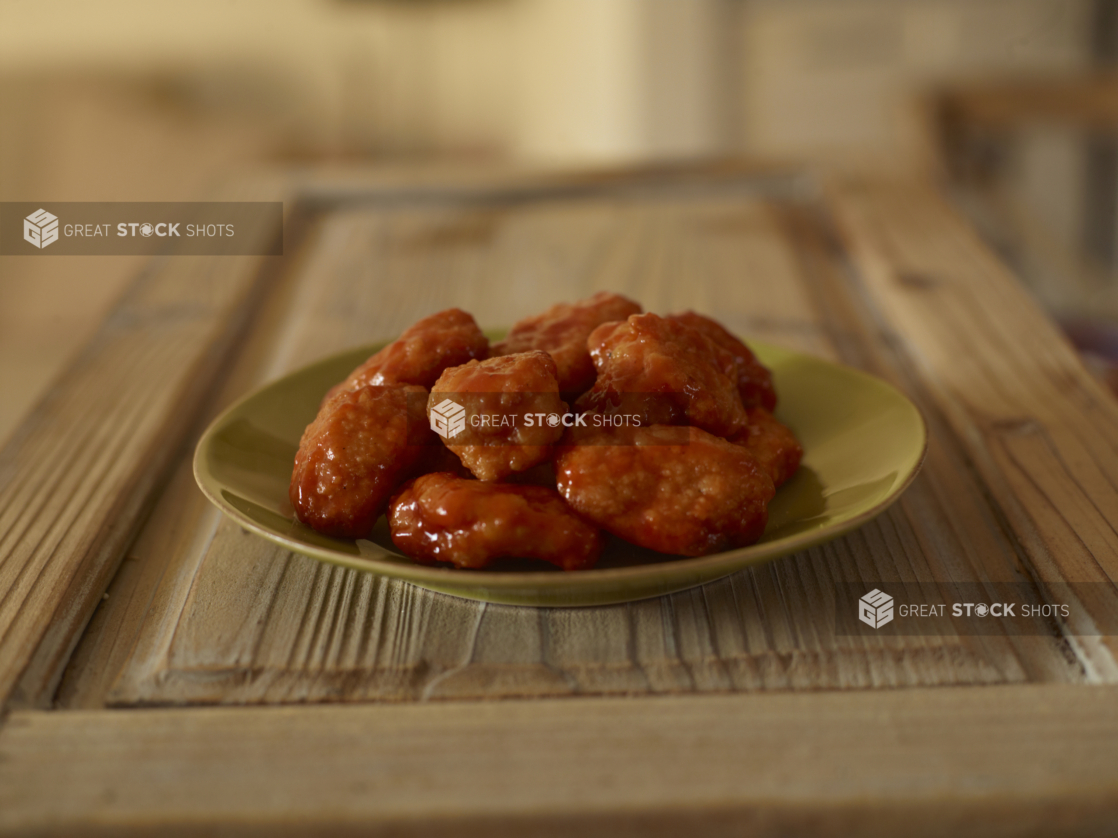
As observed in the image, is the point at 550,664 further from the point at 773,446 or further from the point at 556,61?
the point at 556,61

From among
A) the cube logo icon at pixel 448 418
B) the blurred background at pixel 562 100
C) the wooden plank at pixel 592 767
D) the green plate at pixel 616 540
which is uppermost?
the cube logo icon at pixel 448 418

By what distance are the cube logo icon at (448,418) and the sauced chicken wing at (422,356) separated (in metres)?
0.07

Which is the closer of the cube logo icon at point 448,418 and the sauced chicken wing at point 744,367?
the cube logo icon at point 448,418

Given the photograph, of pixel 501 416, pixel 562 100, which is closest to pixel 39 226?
pixel 501 416

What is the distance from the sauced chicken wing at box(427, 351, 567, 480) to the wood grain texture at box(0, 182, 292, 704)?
0.93ft

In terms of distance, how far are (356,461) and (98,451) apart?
0.36m

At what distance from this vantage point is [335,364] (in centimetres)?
92

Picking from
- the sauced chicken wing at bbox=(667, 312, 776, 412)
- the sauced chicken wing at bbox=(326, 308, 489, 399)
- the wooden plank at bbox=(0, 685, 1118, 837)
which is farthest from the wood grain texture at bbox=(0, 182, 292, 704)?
the sauced chicken wing at bbox=(667, 312, 776, 412)

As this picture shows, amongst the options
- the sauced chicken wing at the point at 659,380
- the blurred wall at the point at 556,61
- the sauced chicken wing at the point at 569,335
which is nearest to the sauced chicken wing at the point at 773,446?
the sauced chicken wing at the point at 659,380

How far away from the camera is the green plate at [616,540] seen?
1.91ft

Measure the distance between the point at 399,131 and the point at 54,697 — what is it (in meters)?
4.66

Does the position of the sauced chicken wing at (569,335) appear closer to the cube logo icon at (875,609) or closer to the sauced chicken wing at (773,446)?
the sauced chicken wing at (773,446)

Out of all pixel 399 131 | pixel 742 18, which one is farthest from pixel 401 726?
pixel 399 131

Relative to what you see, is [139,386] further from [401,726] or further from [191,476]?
[401,726]
